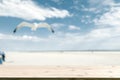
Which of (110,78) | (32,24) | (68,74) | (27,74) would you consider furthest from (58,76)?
(32,24)

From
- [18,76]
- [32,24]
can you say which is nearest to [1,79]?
[18,76]

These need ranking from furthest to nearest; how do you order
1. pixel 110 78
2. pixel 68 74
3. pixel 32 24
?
pixel 32 24 → pixel 68 74 → pixel 110 78

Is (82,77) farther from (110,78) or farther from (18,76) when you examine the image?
(18,76)

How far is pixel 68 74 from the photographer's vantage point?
125 inches

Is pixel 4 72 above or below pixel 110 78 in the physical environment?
above

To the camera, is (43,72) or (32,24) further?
(32,24)

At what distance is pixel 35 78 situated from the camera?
9.68 feet

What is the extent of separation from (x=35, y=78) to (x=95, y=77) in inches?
29.1

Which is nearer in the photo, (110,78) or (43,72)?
(110,78)

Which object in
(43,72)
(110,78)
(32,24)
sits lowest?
(110,78)

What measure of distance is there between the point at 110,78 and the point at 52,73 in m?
0.77

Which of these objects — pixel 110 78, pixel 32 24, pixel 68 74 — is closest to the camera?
pixel 110 78

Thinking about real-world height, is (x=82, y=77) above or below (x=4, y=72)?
below

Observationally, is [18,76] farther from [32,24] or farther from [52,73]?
[32,24]
